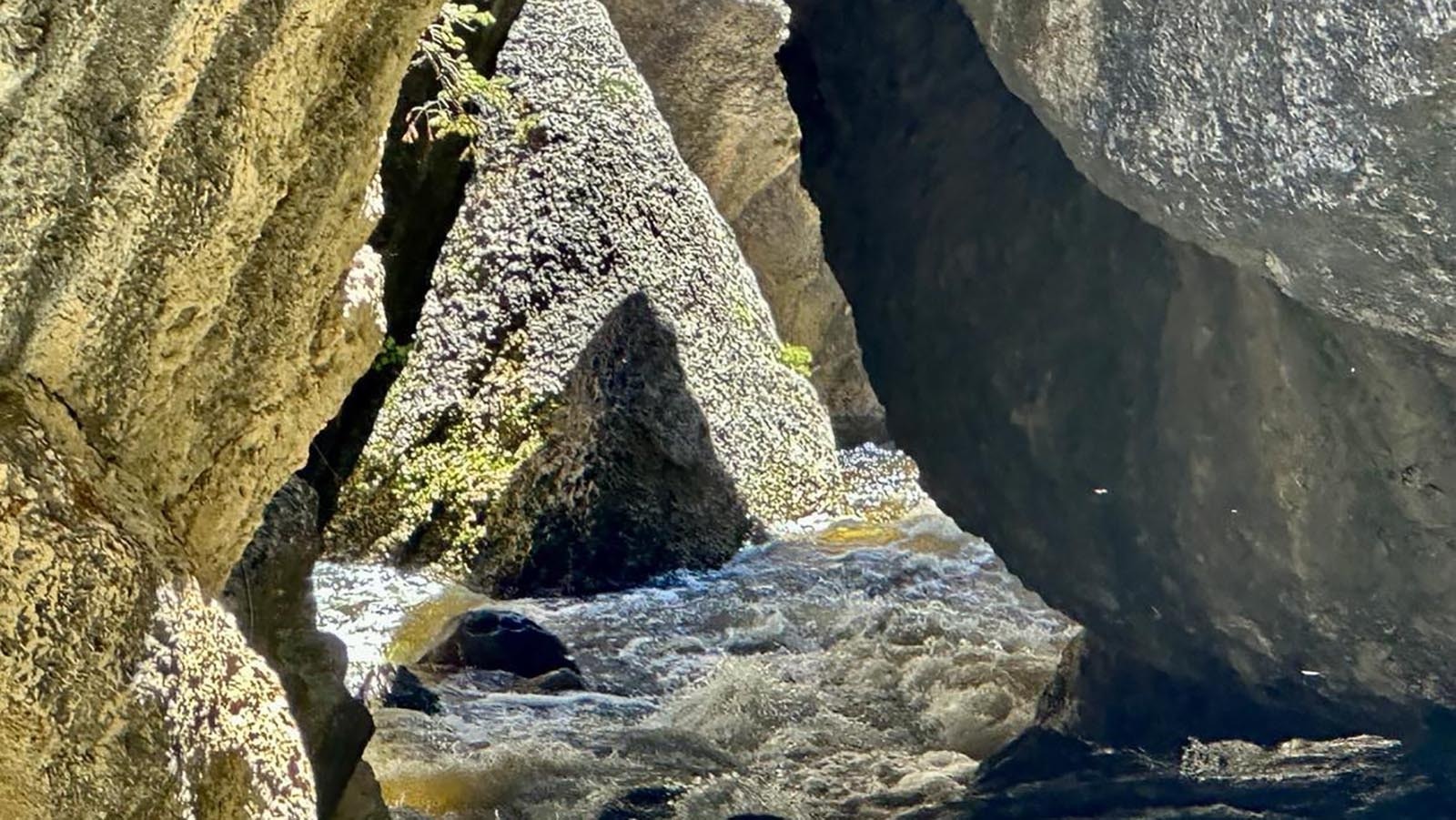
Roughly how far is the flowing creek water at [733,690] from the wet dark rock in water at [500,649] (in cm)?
12

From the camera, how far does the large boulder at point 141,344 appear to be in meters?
2.01

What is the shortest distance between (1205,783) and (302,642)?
3.44m

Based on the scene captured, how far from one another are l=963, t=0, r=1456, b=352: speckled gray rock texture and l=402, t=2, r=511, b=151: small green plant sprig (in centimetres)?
203

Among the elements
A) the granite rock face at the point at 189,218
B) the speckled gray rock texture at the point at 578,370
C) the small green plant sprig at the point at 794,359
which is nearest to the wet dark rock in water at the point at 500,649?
the speckled gray rock texture at the point at 578,370

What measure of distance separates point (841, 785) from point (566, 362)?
361cm

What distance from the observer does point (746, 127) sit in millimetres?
13234

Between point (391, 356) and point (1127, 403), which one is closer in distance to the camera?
point (1127, 403)

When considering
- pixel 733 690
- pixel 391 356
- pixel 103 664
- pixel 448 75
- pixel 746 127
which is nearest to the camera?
pixel 103 664

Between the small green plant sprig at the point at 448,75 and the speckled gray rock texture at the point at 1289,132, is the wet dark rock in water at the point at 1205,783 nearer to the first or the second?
the speckled gray rock texture at the point at 1289,132

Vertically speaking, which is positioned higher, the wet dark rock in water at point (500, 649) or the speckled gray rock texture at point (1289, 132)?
the speckled gray rock texture at point (1289, 132)

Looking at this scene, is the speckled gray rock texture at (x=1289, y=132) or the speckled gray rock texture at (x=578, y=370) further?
the speckled gray rock texture at (x=578, y=370)

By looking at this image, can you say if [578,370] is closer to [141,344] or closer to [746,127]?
[746,127]

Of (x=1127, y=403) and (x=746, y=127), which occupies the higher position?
(x=746, y=127)

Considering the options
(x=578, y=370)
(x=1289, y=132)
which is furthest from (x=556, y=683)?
(x=1289, y=132)
